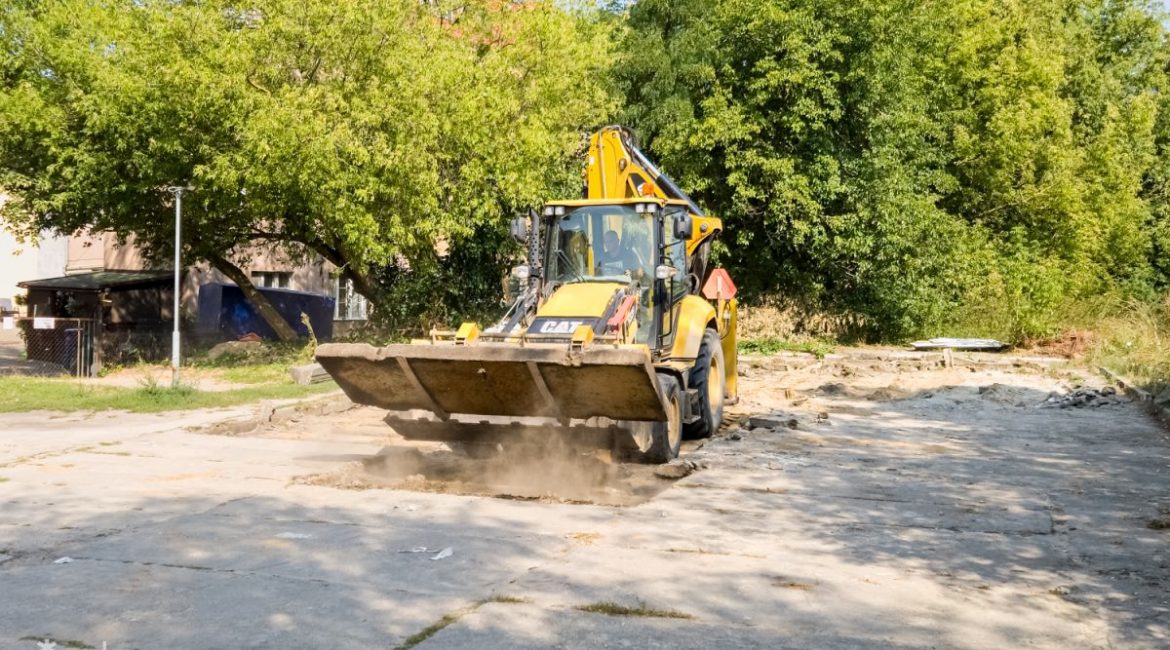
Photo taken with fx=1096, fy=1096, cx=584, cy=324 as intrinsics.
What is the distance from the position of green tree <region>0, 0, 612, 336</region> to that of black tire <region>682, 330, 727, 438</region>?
32.3ft

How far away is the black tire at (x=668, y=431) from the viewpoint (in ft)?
36.4

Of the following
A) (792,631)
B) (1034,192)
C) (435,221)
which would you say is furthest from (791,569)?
(1034,192)

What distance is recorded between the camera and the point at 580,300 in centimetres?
1212

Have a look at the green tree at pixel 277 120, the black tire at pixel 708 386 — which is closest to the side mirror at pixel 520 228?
the black tire at pixel 708 386

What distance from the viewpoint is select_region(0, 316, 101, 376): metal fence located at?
25594mm

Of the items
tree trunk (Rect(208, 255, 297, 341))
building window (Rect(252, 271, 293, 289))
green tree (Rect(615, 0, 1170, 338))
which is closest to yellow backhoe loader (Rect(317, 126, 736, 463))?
green tree (Rect(615, 0, 1170, 338))

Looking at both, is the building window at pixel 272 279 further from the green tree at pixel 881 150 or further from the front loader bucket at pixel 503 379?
the front loader bucket at pixel 503 379

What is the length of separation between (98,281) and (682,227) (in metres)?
22.4

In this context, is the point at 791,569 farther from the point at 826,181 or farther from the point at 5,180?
the point at 826,181

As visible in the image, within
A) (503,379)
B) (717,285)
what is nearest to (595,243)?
(503,379)

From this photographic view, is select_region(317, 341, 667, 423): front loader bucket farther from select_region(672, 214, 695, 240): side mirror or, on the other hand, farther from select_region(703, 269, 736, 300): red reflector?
select_region(703, 269, 736, 300): red reflector

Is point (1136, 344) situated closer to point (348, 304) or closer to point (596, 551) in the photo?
point (596, 551)

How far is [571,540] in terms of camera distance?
26.6 feet

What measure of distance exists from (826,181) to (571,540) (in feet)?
77.3
